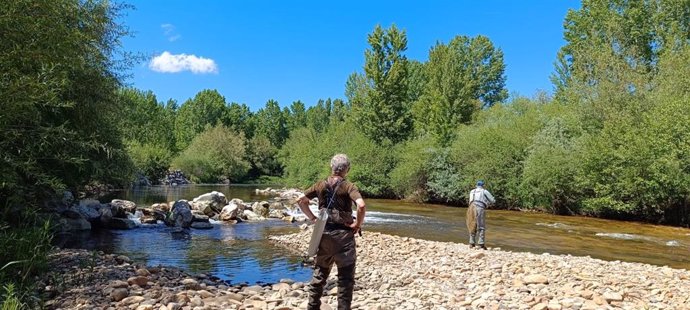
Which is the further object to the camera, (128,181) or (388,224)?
(388,224)

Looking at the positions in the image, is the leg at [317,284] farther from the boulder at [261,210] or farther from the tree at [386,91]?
the tree at [386,91]

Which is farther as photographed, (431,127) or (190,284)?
(431,127)

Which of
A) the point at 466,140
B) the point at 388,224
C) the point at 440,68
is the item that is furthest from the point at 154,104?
the point at 388,224

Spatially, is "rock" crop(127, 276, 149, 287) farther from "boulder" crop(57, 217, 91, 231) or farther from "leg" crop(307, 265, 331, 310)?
"boulder" crop(57, 217, 91, 231)

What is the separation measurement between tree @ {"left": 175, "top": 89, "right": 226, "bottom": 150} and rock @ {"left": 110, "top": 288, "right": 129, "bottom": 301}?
293 ft

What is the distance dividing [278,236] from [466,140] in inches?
990

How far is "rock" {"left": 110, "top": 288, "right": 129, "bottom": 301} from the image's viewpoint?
7289 mm

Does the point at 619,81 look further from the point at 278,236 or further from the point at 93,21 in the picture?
the point at 93,21

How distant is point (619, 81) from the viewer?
3105cm

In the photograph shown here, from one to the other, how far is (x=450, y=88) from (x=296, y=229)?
119ft

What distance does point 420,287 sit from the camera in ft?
28.8

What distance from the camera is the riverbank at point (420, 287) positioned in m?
7.25

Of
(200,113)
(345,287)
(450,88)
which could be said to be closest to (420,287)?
(345,287)

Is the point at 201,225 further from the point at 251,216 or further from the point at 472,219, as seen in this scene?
the point at 472,219
